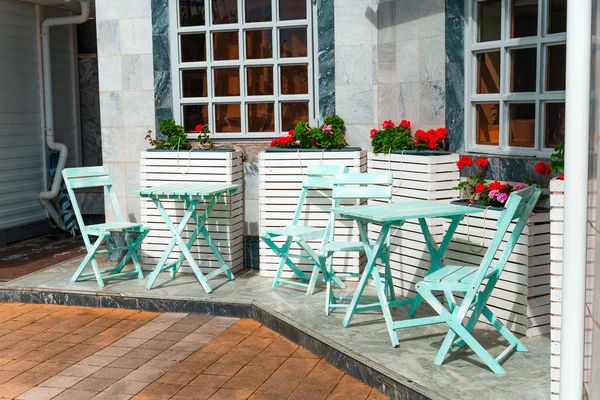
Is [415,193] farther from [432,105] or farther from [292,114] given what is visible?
[292,114]

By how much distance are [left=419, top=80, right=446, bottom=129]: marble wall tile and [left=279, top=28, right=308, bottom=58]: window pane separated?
4.41 feet

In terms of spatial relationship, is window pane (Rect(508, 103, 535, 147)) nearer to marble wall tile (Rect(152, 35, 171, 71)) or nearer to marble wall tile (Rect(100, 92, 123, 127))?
marble wall tile (Rect(152, 35, 171, 71))

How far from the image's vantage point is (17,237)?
9922mm

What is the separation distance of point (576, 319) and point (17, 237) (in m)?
8.48

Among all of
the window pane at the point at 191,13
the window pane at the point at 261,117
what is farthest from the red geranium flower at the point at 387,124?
the window pane at the point at 191,13

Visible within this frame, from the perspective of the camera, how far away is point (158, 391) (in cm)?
496

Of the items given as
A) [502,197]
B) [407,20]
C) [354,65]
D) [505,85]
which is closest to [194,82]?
[354,65]

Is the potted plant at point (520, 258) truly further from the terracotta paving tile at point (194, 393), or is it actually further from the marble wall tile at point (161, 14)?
the marble wall tile at point (161, 14)

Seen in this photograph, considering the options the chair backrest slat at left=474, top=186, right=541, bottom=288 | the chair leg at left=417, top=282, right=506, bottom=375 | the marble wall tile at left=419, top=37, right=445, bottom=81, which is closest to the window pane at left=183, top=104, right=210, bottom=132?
the marble wall tile at left=419, top=37, right=445, bottom=81

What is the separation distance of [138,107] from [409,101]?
8.99ft

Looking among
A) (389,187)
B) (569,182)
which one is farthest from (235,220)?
(569,182)

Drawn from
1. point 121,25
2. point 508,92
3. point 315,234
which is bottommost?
point 315,234

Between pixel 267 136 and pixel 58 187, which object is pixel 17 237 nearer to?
pixel 58 187

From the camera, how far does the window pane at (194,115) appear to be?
8133 mm
